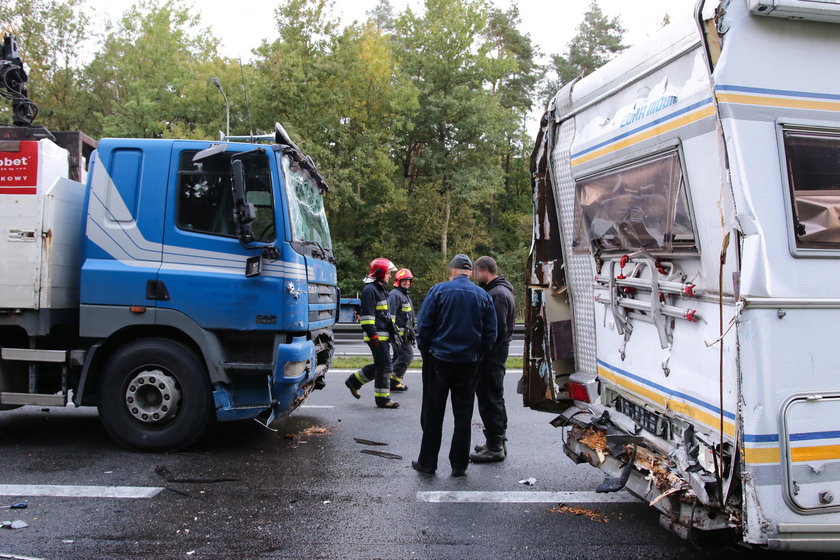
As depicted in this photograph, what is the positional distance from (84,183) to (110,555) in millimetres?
3935

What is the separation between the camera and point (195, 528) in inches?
162

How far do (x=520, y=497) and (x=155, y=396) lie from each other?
325 cm

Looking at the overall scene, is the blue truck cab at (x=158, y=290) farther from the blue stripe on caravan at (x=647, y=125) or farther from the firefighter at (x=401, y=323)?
the blue stripe on caravan at (x=647, y=125)

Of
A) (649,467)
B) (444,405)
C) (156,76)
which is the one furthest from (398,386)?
(156,76)

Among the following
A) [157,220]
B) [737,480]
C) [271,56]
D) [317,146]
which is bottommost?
[737,480]

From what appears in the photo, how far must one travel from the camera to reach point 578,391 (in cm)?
471

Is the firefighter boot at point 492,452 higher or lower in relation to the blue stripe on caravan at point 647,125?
lower

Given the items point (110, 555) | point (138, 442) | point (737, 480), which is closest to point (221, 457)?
point (138, 442)

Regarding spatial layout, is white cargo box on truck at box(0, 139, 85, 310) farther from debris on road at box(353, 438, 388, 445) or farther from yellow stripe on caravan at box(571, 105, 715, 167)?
yellow stripe on caravan at box(571, 105, 715, 167)

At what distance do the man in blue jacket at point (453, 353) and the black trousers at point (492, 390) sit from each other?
0.43 metres

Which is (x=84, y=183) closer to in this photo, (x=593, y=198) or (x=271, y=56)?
(x=593, y=198)

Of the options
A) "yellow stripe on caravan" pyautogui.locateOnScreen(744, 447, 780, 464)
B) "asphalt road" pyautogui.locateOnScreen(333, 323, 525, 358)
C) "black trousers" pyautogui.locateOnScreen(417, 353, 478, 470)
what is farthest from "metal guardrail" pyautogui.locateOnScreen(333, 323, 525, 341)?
"yellow stripe on caravan" pyautogui.locateOnScreen(744, 447, 780, 464)

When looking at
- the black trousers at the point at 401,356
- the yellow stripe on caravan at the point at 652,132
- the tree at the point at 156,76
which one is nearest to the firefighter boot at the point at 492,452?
the yellow stripe on caravan at the point at 652,132

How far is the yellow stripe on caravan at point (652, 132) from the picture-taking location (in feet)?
10.0
